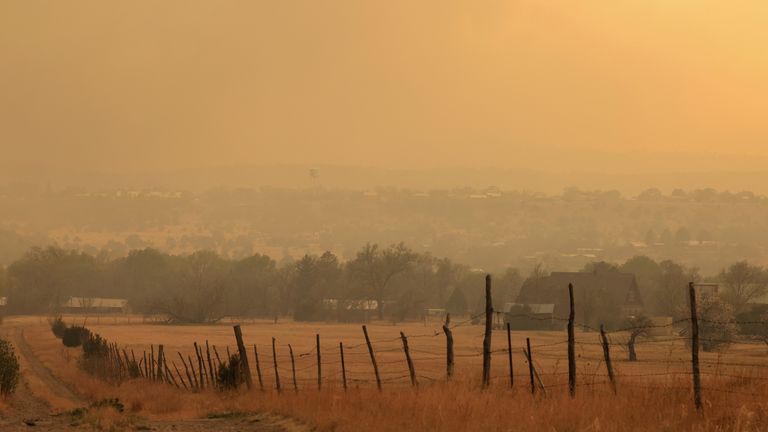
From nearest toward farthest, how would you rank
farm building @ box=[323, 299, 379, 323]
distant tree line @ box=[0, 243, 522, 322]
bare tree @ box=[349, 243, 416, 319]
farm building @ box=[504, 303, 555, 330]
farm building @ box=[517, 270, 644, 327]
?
farm building @ box=[504, 303, 555, 330]
farm building @ box=[517, 270, 644, 327]
farm building @ box=[323, 299, 379, 323]
distant tree line @ box=[0, 243, 522, 322]
bare tree @ box=[349, 243, 416, 319]

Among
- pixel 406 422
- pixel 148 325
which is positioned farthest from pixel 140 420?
pixel 148 325

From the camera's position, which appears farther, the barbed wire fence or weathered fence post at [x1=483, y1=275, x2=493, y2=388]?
weathered fence post at [x1=483, y1=275, x2=493, y2=388]

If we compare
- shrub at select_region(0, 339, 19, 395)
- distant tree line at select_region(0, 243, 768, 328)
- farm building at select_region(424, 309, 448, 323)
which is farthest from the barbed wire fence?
farm building at select_region(424, 309, 448, 323)

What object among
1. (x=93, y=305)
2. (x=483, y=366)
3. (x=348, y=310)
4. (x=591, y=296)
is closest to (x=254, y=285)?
(x=348, y=310)

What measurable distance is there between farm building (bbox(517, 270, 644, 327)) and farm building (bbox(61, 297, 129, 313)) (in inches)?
3067

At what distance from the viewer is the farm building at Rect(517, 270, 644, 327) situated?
10525cm

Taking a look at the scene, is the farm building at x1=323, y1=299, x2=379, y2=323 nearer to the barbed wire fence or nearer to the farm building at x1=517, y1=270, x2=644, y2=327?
the farm building at x1=517, y1=270, x2=644, y2=327

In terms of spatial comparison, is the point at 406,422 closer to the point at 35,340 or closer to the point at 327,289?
the point at 35,340

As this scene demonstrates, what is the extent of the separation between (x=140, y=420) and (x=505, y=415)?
35.3 feet

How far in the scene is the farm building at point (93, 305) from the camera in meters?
167

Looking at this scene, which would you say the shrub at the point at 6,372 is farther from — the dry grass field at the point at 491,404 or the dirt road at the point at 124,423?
the dry grass field at the point at 491,404

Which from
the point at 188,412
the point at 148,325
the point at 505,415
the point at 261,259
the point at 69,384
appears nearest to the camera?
the point at 505,415

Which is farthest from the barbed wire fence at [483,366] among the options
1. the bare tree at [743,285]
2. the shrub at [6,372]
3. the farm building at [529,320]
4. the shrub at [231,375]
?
the bare tree at [743,285]

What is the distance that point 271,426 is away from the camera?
23.9 meters
